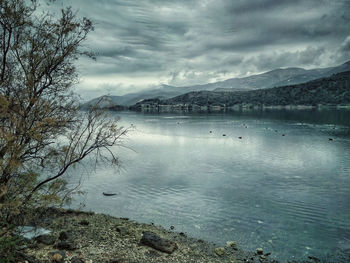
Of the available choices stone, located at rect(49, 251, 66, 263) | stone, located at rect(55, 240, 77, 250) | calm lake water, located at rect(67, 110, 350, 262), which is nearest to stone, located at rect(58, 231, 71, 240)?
stone, located at rect(55, 240, 77, 250)

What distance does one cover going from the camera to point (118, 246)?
52.6 feet

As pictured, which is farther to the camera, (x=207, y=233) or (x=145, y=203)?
(x=145, y=203)

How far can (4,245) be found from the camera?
1147 cm

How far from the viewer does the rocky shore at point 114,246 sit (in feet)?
46.2

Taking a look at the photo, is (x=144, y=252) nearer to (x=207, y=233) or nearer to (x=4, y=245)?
(x=207, y=233)

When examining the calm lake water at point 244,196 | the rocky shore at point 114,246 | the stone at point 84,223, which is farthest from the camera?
the calm lake water at point 244,196

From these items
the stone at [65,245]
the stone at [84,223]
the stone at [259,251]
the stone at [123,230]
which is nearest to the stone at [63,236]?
the stone at [65,245]

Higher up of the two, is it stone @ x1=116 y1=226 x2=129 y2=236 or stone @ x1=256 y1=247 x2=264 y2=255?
stone @ x1=116 y1=226 x2=129 y2=236

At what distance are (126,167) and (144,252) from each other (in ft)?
86.5

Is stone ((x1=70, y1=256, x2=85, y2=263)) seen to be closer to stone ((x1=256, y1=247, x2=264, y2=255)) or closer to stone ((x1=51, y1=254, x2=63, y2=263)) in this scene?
stone ((x1=51, y1=254, x2=63, y2=263))

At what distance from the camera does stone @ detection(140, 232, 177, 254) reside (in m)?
16.0

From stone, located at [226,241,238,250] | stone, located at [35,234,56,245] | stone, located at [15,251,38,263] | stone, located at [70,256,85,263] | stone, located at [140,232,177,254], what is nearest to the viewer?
stone, located at [15,251,38,263]

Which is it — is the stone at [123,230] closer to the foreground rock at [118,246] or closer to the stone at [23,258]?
the foreground rock at [118,246]

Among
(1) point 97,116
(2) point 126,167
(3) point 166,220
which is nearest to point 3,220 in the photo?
(1) point 97,116
